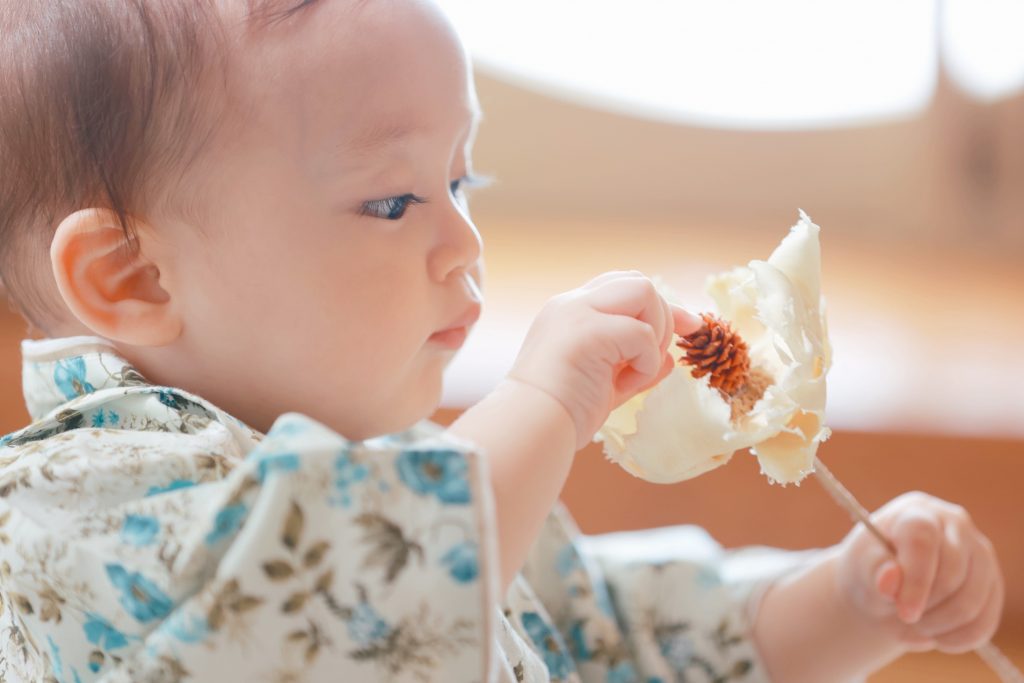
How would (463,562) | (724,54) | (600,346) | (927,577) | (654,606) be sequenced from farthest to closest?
(724,54) < (654,606) < (927,577) < (600,346) < (463,562)

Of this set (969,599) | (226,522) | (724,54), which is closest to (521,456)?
(226,522)

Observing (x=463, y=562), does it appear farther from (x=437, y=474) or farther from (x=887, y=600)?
(x=887, y=600)

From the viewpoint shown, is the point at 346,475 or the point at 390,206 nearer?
the point at 346,475

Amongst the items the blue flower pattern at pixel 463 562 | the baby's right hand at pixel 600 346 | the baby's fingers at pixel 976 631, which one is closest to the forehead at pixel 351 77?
the baby's right hand at pixel 600 346

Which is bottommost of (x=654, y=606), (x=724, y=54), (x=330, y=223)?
(x=654, y=606)

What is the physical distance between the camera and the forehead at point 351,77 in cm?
61

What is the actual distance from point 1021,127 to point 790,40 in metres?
0.32

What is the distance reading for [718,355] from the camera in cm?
62

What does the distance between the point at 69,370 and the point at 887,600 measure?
506 mm

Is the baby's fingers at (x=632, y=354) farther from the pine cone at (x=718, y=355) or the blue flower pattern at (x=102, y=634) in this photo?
the blue flower pattern at (x=102, y=634)

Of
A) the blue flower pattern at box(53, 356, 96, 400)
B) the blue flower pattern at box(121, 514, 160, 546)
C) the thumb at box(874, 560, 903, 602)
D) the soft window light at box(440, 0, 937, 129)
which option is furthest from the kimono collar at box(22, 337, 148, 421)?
the soft window light at box(440, 0, 937, 129)

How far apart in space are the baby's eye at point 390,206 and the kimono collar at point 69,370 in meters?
0.15

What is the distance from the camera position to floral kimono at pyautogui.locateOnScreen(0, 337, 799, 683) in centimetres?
50

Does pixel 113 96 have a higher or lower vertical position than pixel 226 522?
higher
